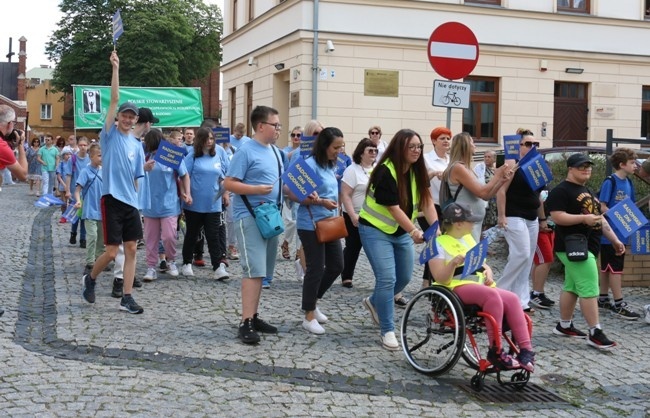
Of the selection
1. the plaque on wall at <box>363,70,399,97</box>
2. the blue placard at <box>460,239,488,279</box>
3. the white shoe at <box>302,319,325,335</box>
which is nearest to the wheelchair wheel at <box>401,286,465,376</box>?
the blue placard at <box>460,239,488,279</box>

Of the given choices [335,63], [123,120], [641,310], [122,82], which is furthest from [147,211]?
[122,82]

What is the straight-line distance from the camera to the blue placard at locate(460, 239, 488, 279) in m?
5.80

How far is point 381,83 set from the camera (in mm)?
22312

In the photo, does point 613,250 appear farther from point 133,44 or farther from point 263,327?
point 133,44

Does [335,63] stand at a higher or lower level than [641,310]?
higher

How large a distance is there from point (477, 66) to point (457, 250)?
17.4m

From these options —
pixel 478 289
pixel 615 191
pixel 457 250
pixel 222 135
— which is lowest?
pixel 478 289

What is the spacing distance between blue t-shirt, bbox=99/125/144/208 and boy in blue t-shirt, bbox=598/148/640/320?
185 inches

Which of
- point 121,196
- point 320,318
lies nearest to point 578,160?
point 320,318

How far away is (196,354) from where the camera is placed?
6.35 m

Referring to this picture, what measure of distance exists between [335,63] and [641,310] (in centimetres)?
1425

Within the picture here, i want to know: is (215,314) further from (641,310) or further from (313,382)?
(641,310)

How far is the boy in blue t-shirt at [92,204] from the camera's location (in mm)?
10203

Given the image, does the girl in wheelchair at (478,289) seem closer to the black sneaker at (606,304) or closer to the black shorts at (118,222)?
the black shorts at (118,222)
